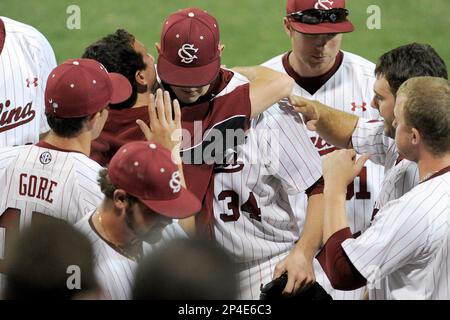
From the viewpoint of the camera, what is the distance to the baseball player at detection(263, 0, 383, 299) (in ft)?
16.9

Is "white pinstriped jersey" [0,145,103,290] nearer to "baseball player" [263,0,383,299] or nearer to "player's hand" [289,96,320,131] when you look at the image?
"player's hand" [289,96,320,131]

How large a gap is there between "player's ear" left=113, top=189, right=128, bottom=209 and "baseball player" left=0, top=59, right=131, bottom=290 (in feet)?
0.94

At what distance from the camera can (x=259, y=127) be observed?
4.40 m

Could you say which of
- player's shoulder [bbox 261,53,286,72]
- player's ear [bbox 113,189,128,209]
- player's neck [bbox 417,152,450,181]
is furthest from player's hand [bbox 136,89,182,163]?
player's shoulder [bbox 261,53,286,72]

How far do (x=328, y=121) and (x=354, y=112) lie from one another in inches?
26.0

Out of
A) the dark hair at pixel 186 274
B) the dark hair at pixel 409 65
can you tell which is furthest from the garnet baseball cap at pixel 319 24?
the dark hair at pixel 186 274

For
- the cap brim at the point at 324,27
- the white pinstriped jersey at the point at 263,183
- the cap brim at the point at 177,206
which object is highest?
the cap brim at the point at 324,27

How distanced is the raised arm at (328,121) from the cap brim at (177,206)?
91 cm

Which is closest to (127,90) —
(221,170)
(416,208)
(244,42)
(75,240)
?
(221,170)

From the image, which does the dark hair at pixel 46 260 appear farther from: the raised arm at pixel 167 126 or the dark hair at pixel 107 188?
the raised arm at pixel 167 126

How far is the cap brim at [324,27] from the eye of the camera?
5121 mm

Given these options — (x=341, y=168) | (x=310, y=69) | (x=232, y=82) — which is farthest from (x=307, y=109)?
(x=310, y=69)

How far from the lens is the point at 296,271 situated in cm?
432
